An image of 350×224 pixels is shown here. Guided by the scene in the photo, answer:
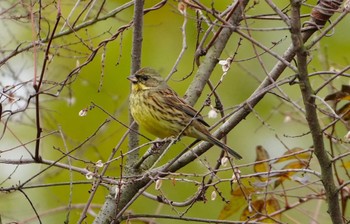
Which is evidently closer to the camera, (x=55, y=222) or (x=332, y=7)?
(x=332, y=7)

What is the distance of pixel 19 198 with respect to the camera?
8.17 m

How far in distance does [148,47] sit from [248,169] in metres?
1.52

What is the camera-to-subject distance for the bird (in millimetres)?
5270

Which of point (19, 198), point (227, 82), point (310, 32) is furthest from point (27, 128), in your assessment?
point (310, 32)

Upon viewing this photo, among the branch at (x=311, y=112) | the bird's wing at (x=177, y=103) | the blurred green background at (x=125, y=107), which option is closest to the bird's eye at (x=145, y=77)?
the bird's wing at (x=177, y=103)

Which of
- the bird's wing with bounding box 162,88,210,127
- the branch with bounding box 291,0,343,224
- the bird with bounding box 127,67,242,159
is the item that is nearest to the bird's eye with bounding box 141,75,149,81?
the bird with bounding box 127,67,242,159

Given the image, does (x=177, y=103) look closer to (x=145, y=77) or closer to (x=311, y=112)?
(x=145, y=77)

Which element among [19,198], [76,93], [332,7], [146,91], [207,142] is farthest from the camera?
[19,198]

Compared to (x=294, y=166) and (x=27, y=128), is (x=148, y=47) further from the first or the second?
(x=294, y=166)

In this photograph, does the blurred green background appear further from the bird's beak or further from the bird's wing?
the bird's beak

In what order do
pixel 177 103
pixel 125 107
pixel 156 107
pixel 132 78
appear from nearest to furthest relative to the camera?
pixel 132 78 → pixel 177 103 → pixel 156 107 → pixel 125 107

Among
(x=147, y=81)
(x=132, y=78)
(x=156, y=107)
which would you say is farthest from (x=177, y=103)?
(x=132, y=78)

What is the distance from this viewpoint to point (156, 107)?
5488 millimetres

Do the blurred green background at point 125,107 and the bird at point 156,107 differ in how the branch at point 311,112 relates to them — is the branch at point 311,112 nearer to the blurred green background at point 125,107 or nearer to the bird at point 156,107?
the bird at point 156,107
